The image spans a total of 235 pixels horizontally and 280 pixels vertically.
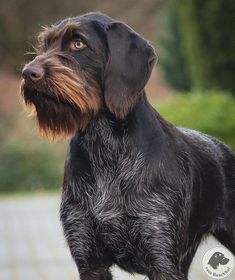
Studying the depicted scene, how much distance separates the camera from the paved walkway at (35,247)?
28.1 feet

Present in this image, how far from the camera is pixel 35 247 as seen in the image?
10.6 meters

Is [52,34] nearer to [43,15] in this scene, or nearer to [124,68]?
[124,68]

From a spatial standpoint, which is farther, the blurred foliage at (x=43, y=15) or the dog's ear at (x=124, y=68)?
the blurred foliage at (x=43, y=15)

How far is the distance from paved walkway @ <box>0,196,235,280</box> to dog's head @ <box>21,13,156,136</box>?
2.39 meters

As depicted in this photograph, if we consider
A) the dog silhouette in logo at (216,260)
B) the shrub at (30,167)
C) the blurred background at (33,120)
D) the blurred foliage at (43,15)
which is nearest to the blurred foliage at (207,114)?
the blurred background at (33,120)

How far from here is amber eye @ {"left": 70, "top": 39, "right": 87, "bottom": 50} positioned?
187 inches

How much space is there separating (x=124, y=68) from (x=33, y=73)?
57cm

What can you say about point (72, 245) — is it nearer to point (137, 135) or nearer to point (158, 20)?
point (137, 135)

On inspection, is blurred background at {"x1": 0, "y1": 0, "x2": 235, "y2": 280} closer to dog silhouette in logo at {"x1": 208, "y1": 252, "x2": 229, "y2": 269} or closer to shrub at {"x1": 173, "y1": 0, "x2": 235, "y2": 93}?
shrub at {"x1": 173, "y1": 0, "x2": 235, "y2": 93}

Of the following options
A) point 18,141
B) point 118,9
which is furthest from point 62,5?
point 18,141

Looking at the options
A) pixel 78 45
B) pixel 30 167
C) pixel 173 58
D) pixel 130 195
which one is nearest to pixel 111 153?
pixel 130 195

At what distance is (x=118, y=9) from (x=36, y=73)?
1261 inches

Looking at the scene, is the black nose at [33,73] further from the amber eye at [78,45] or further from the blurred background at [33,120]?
the blurred background at [33,120]

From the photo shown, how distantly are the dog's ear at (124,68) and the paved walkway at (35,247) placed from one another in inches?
92.5
